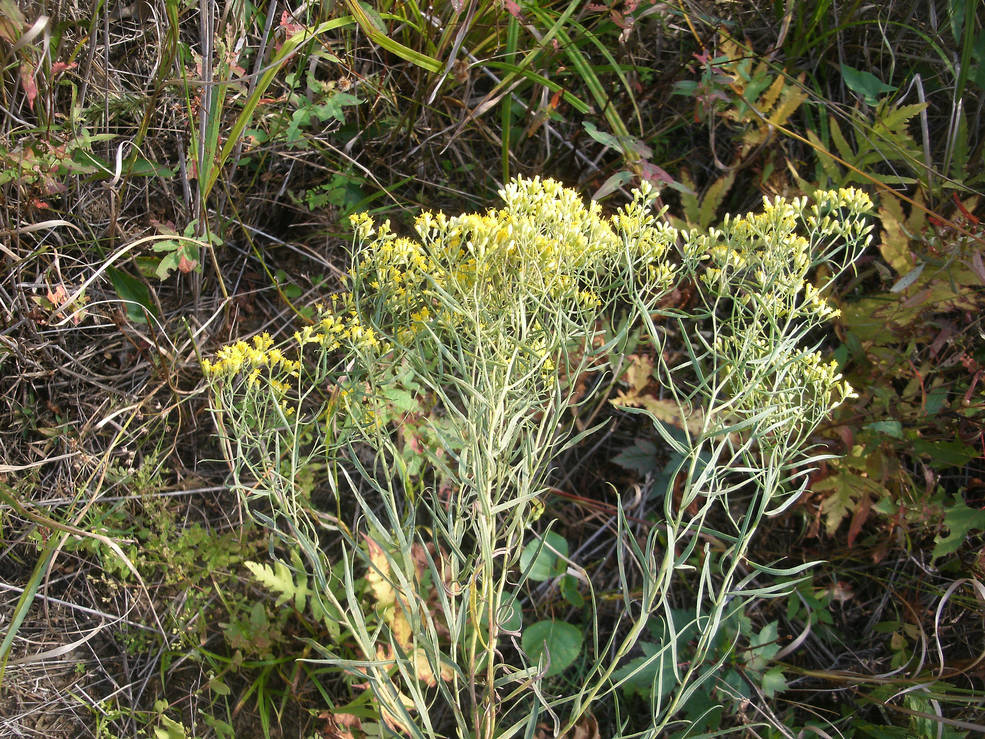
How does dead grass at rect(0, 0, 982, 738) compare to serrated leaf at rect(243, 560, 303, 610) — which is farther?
dead grass at rect(0, 0, 982, 738)

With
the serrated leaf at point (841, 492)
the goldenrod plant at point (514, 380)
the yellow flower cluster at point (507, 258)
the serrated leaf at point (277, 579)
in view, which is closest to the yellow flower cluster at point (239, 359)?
the goldenrod plant at point (514, 380)

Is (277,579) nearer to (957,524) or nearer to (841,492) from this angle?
(841,492)

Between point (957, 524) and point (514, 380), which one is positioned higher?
point (514, 380)

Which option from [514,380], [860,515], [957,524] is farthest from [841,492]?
[514,380]

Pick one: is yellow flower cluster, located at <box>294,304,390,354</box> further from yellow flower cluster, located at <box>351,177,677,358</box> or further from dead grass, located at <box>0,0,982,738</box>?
dead grass, located at <box>0,0,982,738</box>

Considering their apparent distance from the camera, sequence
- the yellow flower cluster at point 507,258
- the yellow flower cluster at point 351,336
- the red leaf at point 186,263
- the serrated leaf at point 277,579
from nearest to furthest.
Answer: the yellow flower cluster at point 507,258
the yellow flower cluster at point 351,336
the serrated leaf at point 277,579
the red leaf at point 186,263

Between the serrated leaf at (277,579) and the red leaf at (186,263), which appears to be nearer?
the serrated leaf at (277,579)

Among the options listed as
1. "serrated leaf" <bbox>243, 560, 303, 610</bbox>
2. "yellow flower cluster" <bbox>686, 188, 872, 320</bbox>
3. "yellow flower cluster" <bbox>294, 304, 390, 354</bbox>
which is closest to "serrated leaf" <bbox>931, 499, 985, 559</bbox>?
"yellow flower cluster" <bbox>686, 188, 872, 320</bbox>

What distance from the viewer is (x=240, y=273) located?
179 cm

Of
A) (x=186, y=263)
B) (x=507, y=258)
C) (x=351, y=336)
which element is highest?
(x=507, y=258)

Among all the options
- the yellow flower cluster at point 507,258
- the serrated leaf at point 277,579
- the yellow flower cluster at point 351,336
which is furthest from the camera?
→ the serrated leaf at point 277,579

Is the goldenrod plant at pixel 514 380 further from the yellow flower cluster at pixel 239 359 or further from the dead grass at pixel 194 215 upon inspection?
the dead grass at pixel 194 215

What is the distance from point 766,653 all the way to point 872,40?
1.55m

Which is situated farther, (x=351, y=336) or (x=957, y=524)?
(x=957, y=524)
